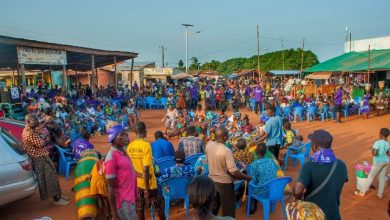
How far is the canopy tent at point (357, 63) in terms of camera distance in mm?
18184

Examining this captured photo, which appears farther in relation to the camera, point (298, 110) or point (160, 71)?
point (160, 71)

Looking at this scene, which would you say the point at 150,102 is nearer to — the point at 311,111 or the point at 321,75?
the point at 311,111

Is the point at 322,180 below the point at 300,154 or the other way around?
the other way around

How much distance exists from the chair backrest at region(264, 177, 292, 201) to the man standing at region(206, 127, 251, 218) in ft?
3.34

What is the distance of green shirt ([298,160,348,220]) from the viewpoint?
296cm

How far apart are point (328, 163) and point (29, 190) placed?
4.35 m

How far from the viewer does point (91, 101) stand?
15.4 metres

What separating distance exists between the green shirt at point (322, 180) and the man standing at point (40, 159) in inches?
163

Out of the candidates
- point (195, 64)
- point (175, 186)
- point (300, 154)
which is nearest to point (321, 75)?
point (300, 154)

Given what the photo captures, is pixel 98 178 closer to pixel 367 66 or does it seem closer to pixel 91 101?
pixel 91 101

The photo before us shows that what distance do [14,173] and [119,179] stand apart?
2560 millimetres

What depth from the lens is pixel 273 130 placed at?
21.6ft

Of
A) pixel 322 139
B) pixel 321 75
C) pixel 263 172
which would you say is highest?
pixel 321 75

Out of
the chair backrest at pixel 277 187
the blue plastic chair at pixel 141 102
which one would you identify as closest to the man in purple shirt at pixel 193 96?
the blue plastic chair at pixel 141 102
